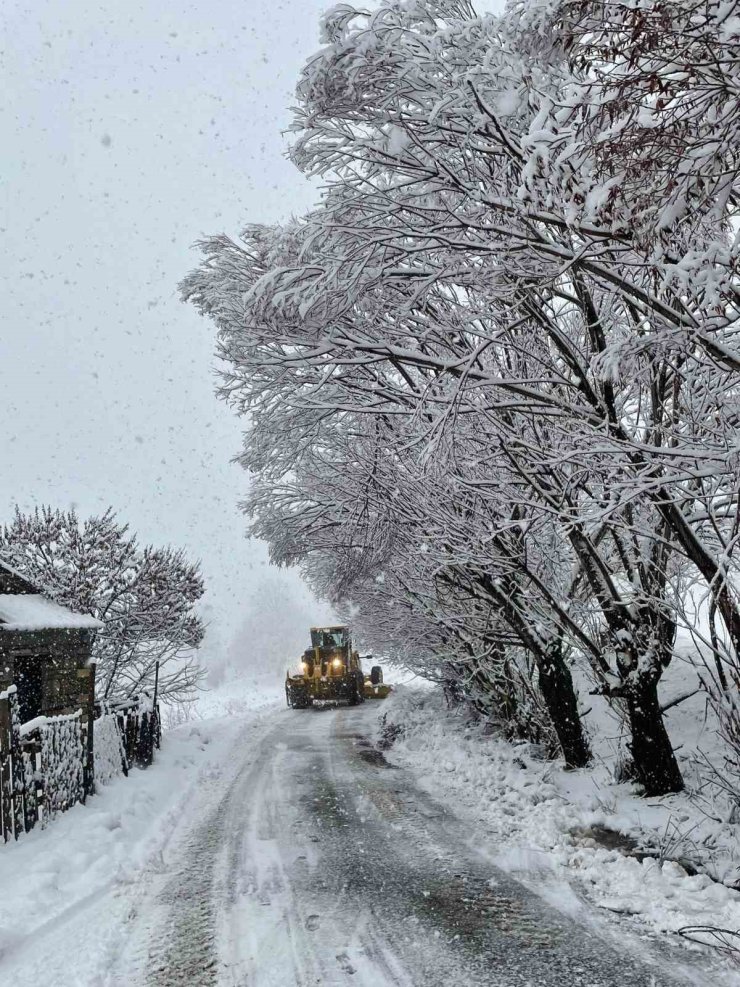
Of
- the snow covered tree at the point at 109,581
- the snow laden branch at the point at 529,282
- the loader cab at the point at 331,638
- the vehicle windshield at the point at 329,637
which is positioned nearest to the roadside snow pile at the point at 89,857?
the snow laden branch at the point at 529,282

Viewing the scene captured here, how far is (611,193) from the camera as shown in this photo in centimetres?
348

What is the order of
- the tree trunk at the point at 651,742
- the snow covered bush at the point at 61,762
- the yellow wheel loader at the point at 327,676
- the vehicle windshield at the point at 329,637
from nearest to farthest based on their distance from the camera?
the tree trunk at the point at 651,742, the snow covered bush at the point at 61,762, the yellow wheel loader at the point at 327,676, the vehicle windshield at the point at 329,637

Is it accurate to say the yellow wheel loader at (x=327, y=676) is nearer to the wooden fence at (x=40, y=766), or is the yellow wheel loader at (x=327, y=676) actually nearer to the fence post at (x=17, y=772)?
the wooden fence at (x=40, y=766)

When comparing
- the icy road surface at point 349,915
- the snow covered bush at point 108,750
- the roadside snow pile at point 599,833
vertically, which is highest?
the snow covered bush at point 108,750

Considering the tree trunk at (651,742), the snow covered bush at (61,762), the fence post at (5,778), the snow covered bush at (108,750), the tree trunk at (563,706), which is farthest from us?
the snow covered bush at (108,750)

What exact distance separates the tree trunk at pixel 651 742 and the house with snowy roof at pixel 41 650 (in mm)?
9159

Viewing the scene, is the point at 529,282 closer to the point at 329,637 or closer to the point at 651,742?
the point at 651,742

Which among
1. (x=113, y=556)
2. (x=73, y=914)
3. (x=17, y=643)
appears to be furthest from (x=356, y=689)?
(x=73, y=914)

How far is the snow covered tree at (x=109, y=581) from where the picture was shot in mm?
15984

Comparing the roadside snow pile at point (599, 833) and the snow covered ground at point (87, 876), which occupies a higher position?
the snow covered ground at point (87, 876)

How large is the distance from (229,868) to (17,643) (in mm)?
7525

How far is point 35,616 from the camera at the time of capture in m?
12.7

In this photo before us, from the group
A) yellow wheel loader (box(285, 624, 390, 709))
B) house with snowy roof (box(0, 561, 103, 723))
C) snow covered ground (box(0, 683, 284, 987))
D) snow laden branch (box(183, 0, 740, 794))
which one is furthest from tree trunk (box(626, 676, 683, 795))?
yellow wheel loader (box(285, 624, 390, 709))

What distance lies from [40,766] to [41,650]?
18.3 feet
